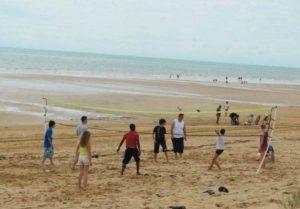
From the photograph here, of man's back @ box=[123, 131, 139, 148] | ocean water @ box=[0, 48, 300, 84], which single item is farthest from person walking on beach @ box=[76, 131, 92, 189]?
ocean water @ box=[0, 48, 300, 84]

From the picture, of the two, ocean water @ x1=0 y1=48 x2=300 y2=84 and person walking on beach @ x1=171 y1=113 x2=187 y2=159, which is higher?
ocean water @ x1=0 y1=48 x2=300 y2=84

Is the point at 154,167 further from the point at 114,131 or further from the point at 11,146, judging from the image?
the point at 114,131

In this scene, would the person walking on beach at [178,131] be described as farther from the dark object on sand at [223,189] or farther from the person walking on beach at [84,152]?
the person walking on beach at [84,152]

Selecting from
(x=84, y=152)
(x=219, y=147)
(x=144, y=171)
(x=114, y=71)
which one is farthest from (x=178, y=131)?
(x=114, y=71)

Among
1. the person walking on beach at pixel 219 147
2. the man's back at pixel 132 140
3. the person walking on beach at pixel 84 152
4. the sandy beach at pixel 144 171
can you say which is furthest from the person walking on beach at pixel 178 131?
the person walking on beach at pixel 84 152

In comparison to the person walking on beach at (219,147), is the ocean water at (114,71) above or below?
above

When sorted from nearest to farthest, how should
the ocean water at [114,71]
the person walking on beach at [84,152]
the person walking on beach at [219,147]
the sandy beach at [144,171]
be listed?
1. the sandy beach at [144,171]
2. the person walking on beach at [84,152]
3. the person walking on beach at [219,147]
4. the ocean water at [114,71]

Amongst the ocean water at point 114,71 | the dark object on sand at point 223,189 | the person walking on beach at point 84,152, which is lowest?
the dark object on sand at point 223,189

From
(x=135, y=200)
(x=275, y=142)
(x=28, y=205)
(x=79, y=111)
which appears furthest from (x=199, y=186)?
(x=79, y=111)

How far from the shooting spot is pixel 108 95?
37.9 meters

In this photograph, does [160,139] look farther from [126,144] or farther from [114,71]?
[114,71]

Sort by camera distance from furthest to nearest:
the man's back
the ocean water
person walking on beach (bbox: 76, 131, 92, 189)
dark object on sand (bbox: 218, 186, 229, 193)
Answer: the ocean water → the man's back → person walking on beach (bbox: 76, 131, 92, 189) → dark object on sand (bbox: 218, 186, 229, 193)

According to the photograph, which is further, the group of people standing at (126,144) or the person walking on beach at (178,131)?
the person walking on beach at (178,131)

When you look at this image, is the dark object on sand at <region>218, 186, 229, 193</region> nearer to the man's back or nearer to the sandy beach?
the sandy beach
